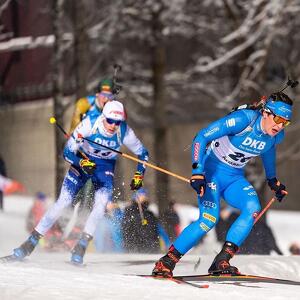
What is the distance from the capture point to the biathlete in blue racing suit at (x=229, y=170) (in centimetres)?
897

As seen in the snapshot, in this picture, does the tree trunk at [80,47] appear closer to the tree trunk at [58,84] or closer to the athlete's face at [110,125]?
the tree trunk at [58,84]

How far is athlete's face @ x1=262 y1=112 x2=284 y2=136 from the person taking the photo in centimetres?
898

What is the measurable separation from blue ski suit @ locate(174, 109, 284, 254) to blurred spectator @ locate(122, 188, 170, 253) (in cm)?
283

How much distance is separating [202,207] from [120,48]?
1401cm

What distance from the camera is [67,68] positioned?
2248 centimetres

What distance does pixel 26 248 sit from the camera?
33.8 ft

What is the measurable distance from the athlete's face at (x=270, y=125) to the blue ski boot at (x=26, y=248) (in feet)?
9.29

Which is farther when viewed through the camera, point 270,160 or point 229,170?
point 270,160

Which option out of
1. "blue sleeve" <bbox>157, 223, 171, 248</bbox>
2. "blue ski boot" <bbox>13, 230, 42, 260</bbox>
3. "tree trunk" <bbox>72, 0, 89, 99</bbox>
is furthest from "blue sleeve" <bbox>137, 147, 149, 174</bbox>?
"tree trunk" <bbox>72, 0, 89, 99</bbox>

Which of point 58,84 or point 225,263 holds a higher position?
point 58,84

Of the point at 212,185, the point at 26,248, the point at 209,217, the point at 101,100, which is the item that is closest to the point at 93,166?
the point at 26,248

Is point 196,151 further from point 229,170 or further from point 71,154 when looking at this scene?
point 71,154

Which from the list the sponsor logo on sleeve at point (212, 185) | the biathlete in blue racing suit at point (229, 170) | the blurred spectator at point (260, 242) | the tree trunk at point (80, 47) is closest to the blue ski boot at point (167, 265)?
the biathlete in blue racing suit at point (229, 170)

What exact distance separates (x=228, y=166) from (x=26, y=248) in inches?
93.7
